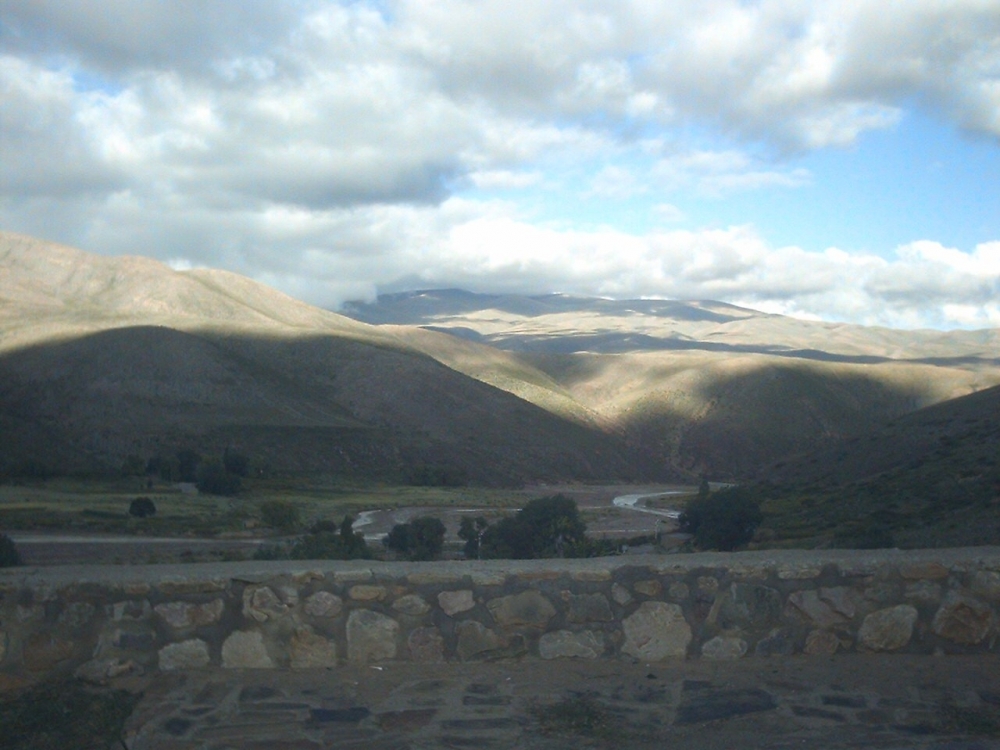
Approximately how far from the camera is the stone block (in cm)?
551

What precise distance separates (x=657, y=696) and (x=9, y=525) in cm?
2940

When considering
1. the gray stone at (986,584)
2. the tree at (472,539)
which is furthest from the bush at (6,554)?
the tree at (472,539)

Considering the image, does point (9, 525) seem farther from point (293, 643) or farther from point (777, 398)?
point (777, 398)

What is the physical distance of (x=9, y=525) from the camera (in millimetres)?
29312

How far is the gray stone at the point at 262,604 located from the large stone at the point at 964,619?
13.0 ft

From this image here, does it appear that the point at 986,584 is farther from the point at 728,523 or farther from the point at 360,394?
the point at 360,394

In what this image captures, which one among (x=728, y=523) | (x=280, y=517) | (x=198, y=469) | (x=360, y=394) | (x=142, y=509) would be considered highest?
(x=360, y=394)

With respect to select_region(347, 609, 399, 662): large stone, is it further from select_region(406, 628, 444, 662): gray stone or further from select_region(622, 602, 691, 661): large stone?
select_region(622, 602, 691, 661): large stone

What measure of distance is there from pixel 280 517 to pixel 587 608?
28809 mm

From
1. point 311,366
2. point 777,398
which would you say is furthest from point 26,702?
point 777,398

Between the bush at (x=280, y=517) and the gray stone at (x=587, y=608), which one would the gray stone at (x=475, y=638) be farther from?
the bush at (x=280, y=517)

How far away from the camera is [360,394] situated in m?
74.8

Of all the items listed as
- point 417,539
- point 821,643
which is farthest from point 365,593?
point 417,539

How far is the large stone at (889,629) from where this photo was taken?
221 inches
